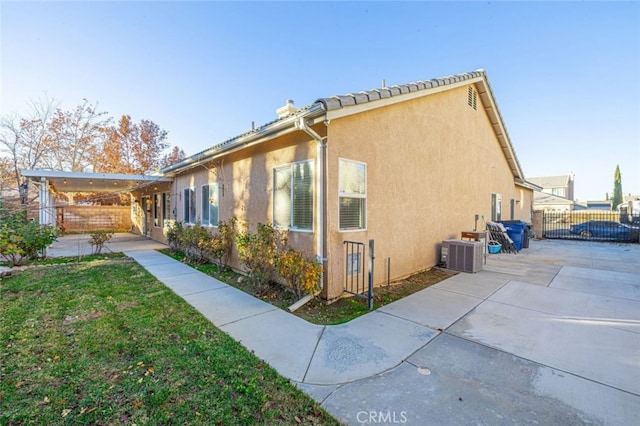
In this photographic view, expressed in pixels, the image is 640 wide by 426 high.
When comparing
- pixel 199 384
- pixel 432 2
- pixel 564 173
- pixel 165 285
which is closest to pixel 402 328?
pixel 199 384

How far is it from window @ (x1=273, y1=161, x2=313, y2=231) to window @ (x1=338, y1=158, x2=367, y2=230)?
0.57 m

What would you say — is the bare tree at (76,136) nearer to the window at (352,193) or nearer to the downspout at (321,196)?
the downspout at (321,196)

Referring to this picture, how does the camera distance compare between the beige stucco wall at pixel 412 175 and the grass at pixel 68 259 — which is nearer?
the beige stucco wall at pixel 412 175

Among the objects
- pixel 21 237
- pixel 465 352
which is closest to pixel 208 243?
pixel 21 237

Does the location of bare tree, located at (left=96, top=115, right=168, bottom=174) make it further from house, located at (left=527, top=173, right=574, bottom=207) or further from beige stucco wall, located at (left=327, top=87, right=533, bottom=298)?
house, located at (left=527, top=173, right=574, bottom=207)

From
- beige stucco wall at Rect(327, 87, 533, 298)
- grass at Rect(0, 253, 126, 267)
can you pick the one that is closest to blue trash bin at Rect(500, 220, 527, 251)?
beige stucco wall at Rect(327, 87, 533, 298)

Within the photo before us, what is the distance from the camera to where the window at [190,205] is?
9.84 metres

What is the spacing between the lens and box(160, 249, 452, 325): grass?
169 inches

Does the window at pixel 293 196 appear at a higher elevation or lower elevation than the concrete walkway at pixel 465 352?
higher

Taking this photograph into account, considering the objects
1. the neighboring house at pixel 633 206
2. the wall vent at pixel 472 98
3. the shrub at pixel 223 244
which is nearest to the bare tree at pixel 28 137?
the shrub at pixel 223 244

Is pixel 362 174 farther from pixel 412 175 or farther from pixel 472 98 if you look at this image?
pixel 472 98

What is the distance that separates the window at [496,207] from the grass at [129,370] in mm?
12232

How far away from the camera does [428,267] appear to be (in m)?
7.36

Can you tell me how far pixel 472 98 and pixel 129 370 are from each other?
11.3m
